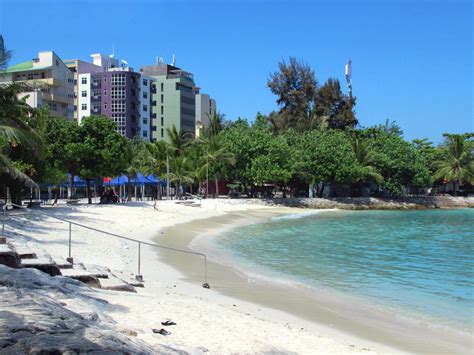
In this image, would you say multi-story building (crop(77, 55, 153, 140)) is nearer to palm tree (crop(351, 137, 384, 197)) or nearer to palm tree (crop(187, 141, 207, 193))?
palm tree (crop(187, 141, 207, 193))

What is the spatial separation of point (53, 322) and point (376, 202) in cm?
5873

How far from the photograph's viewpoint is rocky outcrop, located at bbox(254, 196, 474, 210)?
5419cm

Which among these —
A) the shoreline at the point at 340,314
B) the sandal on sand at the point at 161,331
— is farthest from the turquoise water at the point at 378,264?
the sandal on sand at the point at 161,331

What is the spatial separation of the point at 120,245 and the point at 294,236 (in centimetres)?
1046

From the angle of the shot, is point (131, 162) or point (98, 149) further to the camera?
point (131, 162)

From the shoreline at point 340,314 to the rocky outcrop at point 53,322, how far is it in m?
3.93

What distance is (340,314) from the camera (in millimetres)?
9656

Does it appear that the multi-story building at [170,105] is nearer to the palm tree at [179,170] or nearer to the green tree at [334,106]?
the green tree at [334,106]

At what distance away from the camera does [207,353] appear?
5.75m

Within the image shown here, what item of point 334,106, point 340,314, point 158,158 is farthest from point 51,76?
point 340,314

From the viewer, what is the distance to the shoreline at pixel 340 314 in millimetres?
8062

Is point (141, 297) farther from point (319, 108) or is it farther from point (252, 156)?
point (319, 108)

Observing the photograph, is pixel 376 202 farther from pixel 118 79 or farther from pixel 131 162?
pixel 118 79

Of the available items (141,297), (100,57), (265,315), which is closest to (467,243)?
(265,315)
